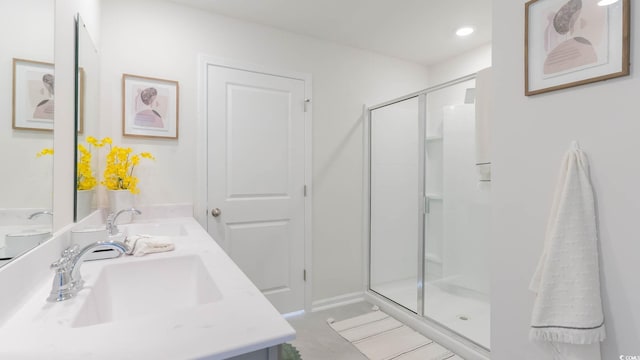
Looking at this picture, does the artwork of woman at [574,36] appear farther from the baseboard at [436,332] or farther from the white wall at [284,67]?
the white wall at [284,67]

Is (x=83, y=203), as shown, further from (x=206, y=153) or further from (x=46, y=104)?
(x=206, y=153)

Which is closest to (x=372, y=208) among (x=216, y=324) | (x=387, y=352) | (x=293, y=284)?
(x=293, y=284)

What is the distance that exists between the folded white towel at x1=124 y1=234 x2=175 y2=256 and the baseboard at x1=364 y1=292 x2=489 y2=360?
6.13ft

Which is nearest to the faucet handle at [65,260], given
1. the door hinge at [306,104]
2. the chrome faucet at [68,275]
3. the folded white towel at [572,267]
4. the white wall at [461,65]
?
the chrome faucet at [68,275]

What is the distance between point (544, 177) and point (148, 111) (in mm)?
2262

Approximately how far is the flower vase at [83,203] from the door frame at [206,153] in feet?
2.18

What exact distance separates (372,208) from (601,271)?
6.35 feet

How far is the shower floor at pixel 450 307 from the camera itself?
2088 mm

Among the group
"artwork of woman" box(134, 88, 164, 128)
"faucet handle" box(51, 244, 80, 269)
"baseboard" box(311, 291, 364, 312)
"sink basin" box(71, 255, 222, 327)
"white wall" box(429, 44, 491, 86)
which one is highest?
"white wall" box(429, 44, 491, 86)

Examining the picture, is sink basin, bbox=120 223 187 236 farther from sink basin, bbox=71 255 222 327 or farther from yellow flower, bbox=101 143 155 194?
sink basin, bbox=71 255 222 327

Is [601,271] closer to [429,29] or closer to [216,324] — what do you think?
[216,324]

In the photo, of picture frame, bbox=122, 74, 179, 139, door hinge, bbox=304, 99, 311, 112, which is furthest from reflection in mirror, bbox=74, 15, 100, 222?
door hinge, bbox=304, 99, 311, 112

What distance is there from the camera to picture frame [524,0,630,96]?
970 millimetres

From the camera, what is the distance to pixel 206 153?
2.24 m
